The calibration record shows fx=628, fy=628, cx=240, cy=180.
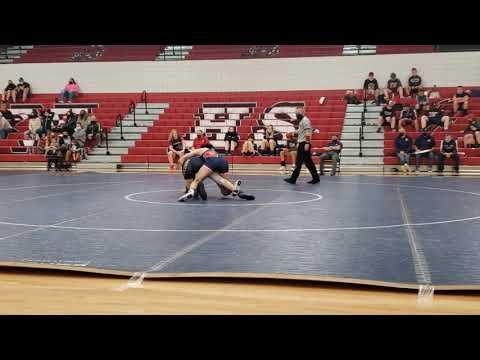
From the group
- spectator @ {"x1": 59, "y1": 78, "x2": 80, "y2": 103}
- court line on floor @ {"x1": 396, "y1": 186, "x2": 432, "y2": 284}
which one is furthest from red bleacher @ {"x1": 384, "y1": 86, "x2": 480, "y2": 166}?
spectator @ {"x1": 59, "y1": 78, "x2": 80, "y2": 103}

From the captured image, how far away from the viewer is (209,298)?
4.22 metres

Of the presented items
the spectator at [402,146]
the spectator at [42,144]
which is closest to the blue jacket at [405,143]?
the spectator at [402,146]

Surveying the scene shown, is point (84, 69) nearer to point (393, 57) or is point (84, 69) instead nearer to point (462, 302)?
point (393, 57)

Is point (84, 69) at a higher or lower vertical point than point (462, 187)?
higher

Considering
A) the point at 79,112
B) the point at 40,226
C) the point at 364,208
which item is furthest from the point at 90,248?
the point at 79,112

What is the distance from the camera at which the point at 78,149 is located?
749 inches

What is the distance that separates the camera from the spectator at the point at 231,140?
1873 cm

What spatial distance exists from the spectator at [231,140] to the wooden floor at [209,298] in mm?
14158

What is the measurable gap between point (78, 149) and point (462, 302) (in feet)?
53.5

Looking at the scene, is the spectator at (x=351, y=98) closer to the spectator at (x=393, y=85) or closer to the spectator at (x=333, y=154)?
the spectator at (x=393, y=85)

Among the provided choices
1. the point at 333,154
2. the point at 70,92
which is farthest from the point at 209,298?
the point at 70,92

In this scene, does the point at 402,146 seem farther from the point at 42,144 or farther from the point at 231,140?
the point at 42,144

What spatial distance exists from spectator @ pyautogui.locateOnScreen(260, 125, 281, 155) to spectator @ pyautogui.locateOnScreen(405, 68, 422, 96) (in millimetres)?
4840

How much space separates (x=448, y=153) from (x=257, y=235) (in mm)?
11179
